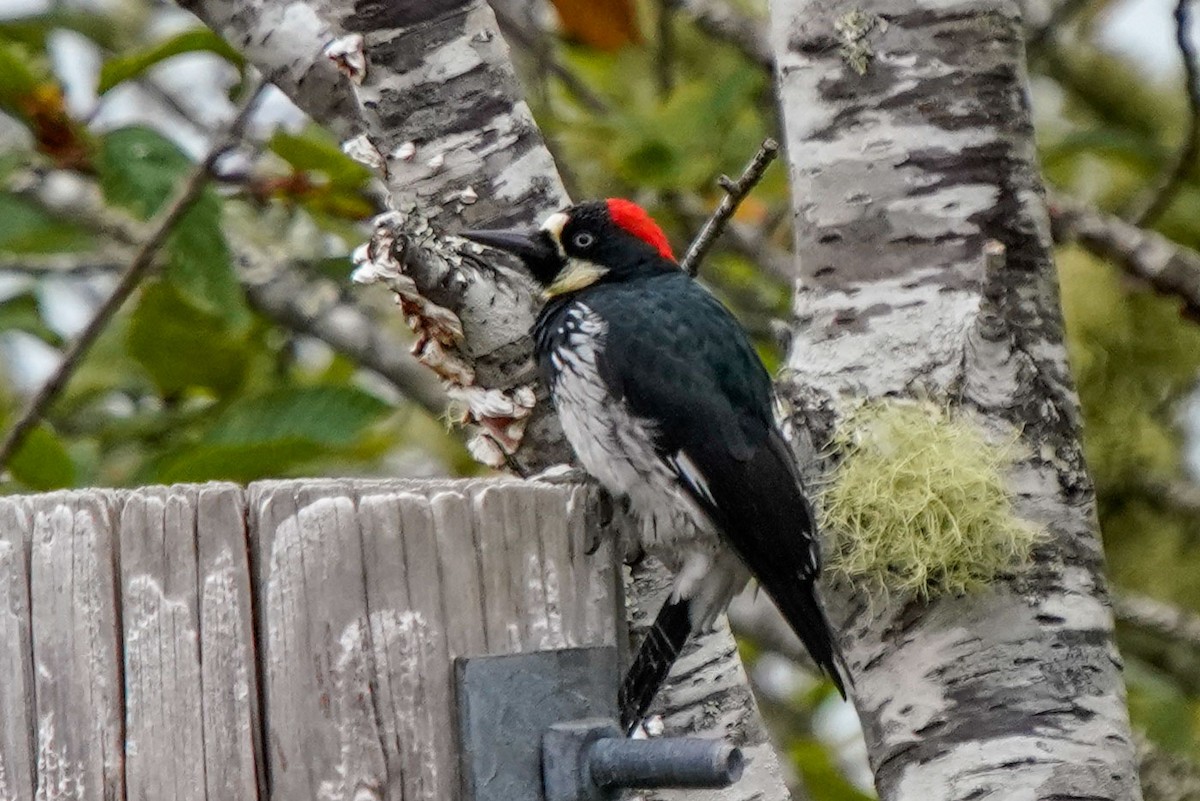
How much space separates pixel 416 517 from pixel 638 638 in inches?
40.0

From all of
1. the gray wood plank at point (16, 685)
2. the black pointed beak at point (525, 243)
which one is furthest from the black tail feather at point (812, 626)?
the gray wood plank at point (16, 685)

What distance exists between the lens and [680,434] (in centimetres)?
287

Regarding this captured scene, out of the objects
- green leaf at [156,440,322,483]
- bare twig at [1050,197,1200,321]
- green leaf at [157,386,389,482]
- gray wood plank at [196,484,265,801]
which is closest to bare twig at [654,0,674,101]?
bare twig at [1050,197,1200,321]

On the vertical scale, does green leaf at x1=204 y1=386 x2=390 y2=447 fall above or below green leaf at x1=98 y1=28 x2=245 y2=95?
below

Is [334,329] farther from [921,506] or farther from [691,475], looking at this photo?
[921,506]

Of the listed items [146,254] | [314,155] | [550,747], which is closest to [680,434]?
[550,747]

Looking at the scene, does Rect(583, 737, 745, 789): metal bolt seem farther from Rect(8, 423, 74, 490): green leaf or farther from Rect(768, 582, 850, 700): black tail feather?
Rect(8, 423, 74, 490): green leaf

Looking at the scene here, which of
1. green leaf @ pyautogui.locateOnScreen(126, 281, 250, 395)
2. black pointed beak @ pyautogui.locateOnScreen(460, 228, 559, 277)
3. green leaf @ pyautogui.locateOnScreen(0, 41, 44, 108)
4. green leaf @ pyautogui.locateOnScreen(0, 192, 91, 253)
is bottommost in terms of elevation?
black pointed beak @ pyautogui.locateOnScreen(460, 228, 559, 277)

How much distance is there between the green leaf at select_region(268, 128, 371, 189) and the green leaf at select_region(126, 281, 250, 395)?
0.44 meters

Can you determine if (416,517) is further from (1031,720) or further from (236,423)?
(236,423)

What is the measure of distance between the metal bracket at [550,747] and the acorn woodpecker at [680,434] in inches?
28.4

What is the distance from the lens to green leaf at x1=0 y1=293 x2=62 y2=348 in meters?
3.93

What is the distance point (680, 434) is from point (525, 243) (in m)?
0.42

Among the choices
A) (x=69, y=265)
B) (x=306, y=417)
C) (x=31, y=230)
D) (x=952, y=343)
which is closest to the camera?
(x=952, y=343)
